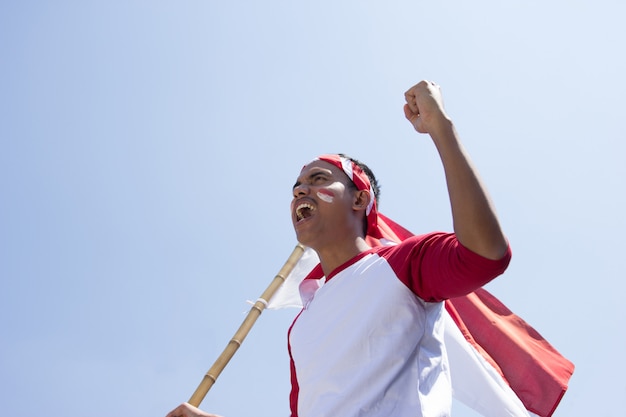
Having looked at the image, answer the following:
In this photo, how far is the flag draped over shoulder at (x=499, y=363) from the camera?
250 inches

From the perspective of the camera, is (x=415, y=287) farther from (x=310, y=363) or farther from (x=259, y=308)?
(x=259, y=308)

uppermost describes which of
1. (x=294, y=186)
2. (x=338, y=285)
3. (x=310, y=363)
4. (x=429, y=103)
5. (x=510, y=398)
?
(x=429, y=103)

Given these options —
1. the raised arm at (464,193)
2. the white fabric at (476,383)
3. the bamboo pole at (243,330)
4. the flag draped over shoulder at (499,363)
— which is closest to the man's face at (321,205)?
the flag draped over shoulder at (499,363)

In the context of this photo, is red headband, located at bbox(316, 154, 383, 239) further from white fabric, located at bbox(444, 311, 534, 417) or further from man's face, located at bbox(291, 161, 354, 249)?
white fabric, located at bbox(444, 311, 534, 417)

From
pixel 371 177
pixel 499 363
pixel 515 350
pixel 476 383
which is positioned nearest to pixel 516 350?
pixel 515 350

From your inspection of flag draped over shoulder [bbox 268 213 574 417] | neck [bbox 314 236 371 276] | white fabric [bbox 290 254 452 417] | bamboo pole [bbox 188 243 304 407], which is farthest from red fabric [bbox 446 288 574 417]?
white fabric [bbox 290 254 452 417]

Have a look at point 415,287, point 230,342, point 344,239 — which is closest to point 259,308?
point 230,342

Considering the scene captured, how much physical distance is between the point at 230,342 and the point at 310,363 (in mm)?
3758

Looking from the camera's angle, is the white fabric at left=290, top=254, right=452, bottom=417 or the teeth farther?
the teeth

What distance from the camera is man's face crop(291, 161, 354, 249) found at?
192 inches

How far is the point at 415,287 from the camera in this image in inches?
156

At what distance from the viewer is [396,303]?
3.99m

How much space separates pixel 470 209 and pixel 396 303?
0.88 meters

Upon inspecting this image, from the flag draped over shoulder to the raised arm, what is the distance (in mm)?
2614
